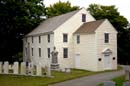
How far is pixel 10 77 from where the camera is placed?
29.2 m

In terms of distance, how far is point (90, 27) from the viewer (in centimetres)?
4119

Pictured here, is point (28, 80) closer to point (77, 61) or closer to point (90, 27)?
point (77, 61)

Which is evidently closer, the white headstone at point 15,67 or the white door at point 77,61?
the white headstone at point 15,67

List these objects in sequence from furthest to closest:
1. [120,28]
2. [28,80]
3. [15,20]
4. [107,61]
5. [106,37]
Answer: [120,28]
[15,20]
[106,37]
[107,61]
[28,80]

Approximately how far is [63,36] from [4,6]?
1356 centimetres

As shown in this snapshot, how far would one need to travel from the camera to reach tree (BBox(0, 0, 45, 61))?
166 feet

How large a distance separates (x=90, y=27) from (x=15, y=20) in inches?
589

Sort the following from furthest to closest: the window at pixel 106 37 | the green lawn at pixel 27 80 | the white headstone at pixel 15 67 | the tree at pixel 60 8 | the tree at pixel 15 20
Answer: the tree at pixel 60 8 → the tree at pixel 15 20 → the window at pixel 106 37 → the white headstone at pixel 15 67 → the green lawn at pixel 27 80

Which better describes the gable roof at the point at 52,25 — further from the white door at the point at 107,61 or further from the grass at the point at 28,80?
the grass at the point at 28,80

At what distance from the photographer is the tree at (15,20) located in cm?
5059

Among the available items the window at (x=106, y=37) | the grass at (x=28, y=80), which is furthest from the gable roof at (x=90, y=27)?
the grass at (x=28, y=80)

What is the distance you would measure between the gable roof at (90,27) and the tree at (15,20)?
1092cm

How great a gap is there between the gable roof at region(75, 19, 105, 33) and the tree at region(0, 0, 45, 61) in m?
10.9

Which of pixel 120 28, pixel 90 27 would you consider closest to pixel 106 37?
pixel 90 27
